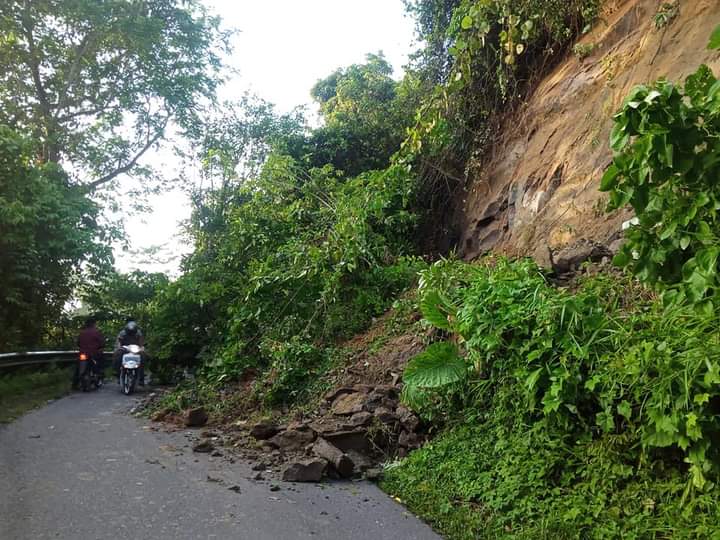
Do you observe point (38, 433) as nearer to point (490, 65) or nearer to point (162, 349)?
point (162, 349)

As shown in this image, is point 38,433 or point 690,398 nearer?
point 690,398

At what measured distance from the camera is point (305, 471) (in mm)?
4672

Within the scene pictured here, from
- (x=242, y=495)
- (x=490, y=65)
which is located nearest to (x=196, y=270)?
(x=490, y=65)

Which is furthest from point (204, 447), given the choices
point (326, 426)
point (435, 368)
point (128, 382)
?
→ point (128, 382)

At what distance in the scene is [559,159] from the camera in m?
7.73

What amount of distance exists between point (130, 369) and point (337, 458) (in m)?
7.86

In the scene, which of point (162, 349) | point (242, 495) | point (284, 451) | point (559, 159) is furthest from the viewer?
point (162, 349)

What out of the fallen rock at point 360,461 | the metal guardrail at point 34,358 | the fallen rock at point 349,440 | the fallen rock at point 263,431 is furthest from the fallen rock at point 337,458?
the metal guardrail at point 34,358

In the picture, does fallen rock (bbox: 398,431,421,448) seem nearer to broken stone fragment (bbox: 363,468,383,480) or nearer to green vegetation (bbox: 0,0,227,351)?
broken stone fragment (bbox: 363,468,383,480)

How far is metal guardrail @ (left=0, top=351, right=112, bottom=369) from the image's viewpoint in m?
9.93

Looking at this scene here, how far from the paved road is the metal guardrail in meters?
4.68

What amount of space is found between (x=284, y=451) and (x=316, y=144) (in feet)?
32.8

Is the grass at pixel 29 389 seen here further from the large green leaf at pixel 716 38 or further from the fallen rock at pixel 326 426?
the large green leaf at pixel 716 38

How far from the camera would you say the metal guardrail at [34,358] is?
9.93 m
